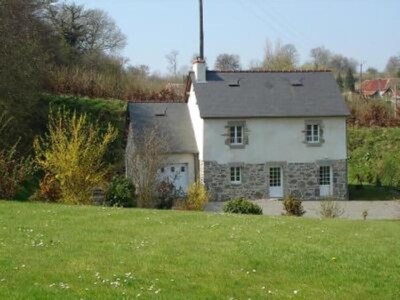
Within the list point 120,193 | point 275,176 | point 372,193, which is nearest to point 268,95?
point 275,176

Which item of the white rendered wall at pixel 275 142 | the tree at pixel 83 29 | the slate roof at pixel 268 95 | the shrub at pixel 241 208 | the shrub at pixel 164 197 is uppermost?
the tree at pixel 83 29

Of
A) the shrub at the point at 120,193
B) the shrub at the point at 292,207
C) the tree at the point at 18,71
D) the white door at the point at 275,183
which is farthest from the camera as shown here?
the white door at the point at 275,183

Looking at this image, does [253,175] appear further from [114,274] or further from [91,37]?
[91,37]

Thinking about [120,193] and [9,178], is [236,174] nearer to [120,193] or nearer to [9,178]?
[120,193]

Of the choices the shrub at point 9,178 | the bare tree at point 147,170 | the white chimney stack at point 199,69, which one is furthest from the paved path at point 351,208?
the shrub at point 9,178

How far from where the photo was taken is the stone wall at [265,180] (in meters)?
A: 33.1

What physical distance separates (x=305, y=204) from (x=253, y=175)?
3.48 m

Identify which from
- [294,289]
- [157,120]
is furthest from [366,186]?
[294,289]

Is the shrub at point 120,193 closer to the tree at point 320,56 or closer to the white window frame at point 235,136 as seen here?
the white window frame at point 235,136

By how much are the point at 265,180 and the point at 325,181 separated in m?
3.49

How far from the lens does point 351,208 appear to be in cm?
Answer: 3014

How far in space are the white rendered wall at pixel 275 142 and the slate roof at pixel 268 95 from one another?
47cm

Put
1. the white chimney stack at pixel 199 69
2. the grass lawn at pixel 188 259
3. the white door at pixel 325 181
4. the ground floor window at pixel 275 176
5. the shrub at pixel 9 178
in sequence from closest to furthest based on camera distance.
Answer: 1. the grass lawn at pixel 188 259
2. the shrub at pixel 9 178
3. the ground floor window at pixel 275 176
4. the white door at pixel 325 181
5. the white chimney stack at pixel 199 69

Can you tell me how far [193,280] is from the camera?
28.7 ft
